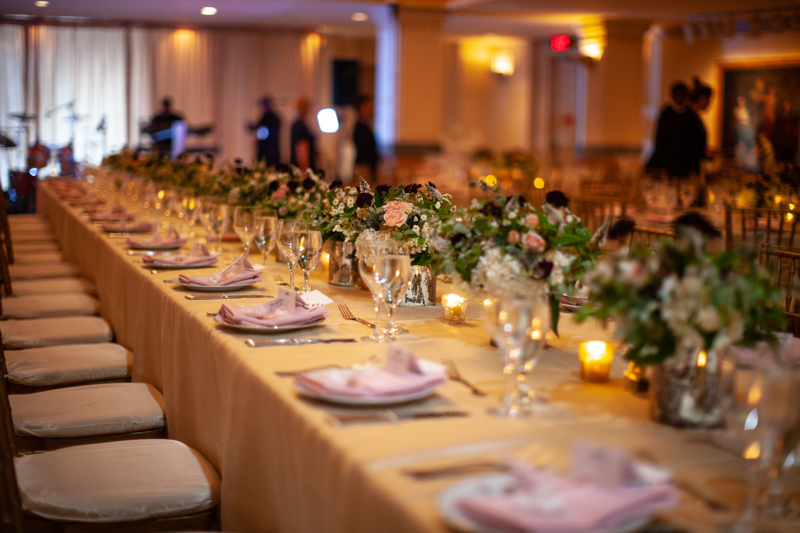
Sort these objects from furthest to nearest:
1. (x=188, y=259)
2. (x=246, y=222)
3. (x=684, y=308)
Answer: (x=188, y=259), (x=246, y=222), (x=684, y=308)

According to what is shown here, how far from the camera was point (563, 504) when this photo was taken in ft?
2.90

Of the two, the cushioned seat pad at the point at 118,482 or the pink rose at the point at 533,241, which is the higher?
the pink rose at the point at 533,241

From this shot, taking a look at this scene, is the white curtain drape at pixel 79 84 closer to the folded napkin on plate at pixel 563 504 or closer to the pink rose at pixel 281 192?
the pink rose at pixel 281 192

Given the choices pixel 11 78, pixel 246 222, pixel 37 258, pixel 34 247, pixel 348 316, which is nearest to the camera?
pixel 348 316

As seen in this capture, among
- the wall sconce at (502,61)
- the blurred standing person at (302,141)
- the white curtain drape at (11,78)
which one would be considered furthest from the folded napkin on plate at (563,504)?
the wall sconce at (502,61)

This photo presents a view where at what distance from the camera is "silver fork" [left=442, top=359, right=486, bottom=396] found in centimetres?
140

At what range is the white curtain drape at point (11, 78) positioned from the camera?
1392 cm

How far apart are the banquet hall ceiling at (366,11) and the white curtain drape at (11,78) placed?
52 cm

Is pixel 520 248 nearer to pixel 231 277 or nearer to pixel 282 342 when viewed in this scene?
pixel 282 342

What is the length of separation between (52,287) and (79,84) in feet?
37.7

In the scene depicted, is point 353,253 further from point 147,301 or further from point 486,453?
point 486,453

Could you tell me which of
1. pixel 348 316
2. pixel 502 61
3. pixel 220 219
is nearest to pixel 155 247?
pixel 220 219

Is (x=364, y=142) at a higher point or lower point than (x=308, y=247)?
higher

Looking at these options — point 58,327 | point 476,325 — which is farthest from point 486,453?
point 58,327
